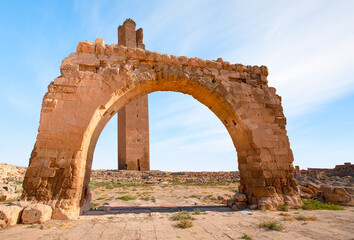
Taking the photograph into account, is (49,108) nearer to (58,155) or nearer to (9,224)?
(58,155)

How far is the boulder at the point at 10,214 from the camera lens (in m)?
3.38

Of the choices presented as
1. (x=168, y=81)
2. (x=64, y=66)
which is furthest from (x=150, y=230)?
(x=64, y=66)

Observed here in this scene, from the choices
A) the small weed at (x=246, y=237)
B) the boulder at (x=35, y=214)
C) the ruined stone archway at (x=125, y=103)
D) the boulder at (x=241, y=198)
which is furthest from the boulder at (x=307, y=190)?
the boulder at (x=35, y=214)

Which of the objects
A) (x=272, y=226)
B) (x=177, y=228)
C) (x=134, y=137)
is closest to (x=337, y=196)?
(x=272, y=226)

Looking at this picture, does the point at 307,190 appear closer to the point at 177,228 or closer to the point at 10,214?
the point at 177,228

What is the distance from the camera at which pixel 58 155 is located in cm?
439

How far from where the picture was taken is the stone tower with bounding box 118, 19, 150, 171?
17781mm

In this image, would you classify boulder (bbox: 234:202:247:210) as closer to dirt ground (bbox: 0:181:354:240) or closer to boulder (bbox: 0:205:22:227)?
dirt ground (bbox: 0:181:354:240)

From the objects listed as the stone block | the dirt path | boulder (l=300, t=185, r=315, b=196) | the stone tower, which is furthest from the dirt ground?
the stone tower

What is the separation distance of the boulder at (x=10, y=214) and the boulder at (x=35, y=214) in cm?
10

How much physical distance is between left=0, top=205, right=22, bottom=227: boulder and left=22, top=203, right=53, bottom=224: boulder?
0.10m

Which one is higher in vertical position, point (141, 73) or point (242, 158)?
point (141, 73)

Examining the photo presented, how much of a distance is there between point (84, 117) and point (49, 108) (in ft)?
2.50

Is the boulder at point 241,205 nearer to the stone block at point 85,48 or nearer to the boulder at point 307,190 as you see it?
the boulder at point 307,190
